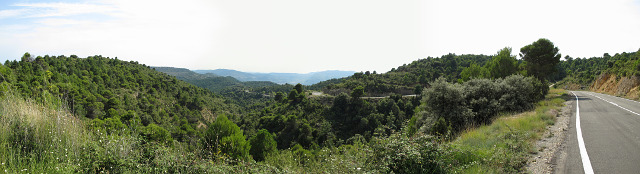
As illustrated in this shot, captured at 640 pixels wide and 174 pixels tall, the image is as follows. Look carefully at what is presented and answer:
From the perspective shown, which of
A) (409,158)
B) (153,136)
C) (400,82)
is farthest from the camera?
(400,82)

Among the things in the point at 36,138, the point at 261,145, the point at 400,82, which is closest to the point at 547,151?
the point at 36,138

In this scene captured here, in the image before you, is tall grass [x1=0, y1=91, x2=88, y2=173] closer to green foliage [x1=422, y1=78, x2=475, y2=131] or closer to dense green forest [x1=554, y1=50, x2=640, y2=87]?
green foliage [x1=422, y1=78, x2=475, y2=131]

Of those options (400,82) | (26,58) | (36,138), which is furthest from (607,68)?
(26,58)

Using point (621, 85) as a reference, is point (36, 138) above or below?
below

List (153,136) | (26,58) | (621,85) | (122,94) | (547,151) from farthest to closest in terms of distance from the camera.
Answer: (122,94) < (26,58) < (621,85) < (153,136) < (547,151)

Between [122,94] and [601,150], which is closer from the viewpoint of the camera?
[601,150]

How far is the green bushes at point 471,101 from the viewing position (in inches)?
448

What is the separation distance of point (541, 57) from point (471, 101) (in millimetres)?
19844

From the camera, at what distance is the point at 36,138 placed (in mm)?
3707

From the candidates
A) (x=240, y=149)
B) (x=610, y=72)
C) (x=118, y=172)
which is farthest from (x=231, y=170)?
(x=610, y=72)

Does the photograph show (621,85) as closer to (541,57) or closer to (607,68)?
(541,57)

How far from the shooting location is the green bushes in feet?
37.4

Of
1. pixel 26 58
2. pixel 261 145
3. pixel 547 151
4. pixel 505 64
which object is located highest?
pixel 505 64

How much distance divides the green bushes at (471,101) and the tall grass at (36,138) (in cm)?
1114
